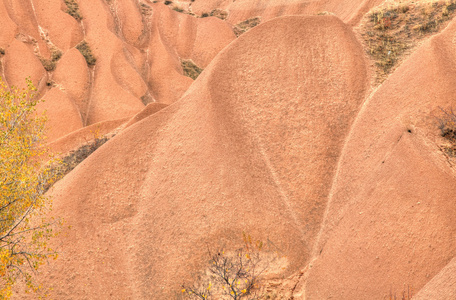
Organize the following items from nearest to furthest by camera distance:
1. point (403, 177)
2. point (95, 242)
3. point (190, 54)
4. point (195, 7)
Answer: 1. point (403, 177)
2. point (95, 242)
3. point (190, 54)
4. point (195, 7)

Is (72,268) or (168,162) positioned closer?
(72,268)

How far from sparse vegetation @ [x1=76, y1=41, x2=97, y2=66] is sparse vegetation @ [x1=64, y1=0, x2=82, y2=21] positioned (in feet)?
14.6

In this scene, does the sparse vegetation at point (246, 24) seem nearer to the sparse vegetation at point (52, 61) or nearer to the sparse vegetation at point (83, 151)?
the sparse vegetation at point (52, 61)

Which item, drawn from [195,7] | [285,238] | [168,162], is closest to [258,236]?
[285,238]

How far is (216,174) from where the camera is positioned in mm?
15828

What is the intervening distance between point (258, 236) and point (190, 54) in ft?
106

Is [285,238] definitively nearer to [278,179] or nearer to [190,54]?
[278,179]

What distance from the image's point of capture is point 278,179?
630 inches

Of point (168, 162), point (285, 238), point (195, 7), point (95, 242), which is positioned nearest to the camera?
point (285, 238)

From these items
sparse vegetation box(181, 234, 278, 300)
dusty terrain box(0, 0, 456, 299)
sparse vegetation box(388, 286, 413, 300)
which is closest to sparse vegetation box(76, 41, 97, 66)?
dusty terrain box(0, 0, 456, 299)

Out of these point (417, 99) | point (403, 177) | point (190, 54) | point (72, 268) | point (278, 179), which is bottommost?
point (190, 54)

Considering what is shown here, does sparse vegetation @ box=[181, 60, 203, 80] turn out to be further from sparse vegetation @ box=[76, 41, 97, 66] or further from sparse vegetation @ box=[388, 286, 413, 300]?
sparse vegetation @ box=[388, 286, 413, 300]

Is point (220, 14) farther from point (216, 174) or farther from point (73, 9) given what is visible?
point (216, 174)

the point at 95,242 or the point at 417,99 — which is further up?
the point at 417,99
